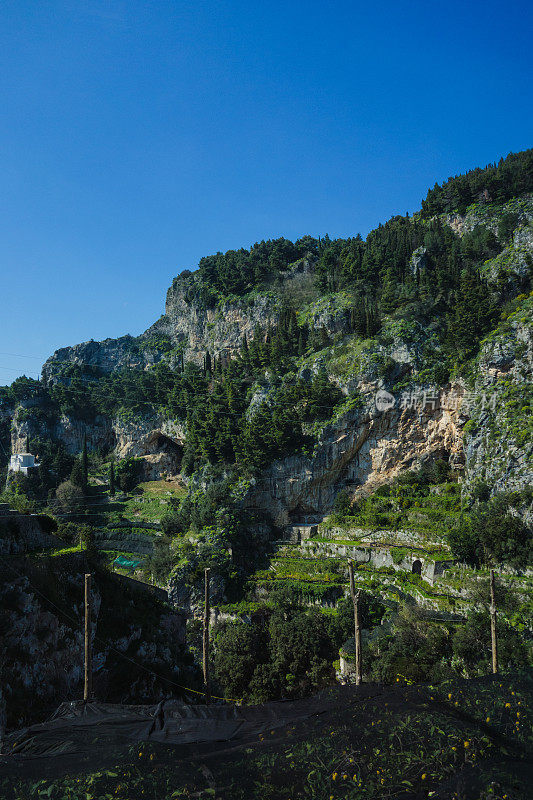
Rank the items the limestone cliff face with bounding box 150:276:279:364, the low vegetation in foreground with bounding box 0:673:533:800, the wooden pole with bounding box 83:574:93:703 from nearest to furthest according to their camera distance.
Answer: the low vegetation in foreground with bounding box 0:673:533:800
the wooden pole with bounding box 83:574:93:703
the limestone cliff face with bounding box 150:276:279:364

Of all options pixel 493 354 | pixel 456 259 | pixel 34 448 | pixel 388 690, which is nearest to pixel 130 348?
pixel 34 448

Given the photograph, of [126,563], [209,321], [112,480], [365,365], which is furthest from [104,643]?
[209,321]

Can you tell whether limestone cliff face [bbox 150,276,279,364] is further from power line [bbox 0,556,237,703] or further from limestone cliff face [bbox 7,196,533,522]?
power line [bbox 0,556,237,703]

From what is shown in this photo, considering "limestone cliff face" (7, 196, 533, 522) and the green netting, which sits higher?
"limestone cliff face" (7, 196, 533, 522)

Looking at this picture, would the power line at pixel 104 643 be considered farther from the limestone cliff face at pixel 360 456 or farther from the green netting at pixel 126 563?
the limestone cliff face at pixel 360 456

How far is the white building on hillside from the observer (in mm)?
55334

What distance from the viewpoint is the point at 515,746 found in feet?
13.6

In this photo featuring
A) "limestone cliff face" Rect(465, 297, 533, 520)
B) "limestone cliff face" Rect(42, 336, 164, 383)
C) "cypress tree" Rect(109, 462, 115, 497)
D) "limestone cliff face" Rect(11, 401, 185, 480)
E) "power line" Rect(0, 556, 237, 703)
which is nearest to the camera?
"power line" Rect(0, 556, 237, 703)

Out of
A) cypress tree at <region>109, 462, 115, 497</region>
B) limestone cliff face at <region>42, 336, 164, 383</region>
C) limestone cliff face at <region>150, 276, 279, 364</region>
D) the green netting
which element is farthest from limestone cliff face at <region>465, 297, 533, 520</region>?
limestone cliff face at <region>42, 336, 164, 383</region>

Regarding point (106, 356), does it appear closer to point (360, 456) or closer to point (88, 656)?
point (360, 456)

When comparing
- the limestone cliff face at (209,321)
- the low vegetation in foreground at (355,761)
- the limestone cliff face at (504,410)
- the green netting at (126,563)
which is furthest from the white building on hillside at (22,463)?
the low vegetation in foreground at (355,761)

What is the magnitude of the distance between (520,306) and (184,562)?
34.5 m

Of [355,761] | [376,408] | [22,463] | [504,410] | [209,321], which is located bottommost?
[355,761]

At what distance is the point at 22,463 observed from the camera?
5597cm
